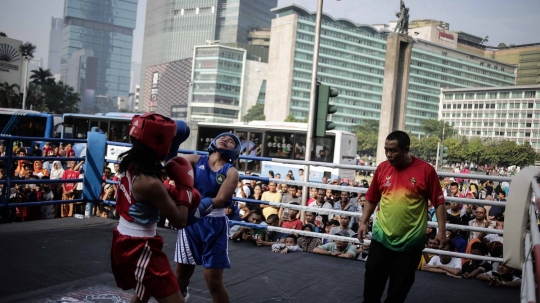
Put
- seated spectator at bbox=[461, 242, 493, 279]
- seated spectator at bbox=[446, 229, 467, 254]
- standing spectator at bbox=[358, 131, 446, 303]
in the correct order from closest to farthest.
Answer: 1. standing spectator at bbox=[358, 131, 446, 303]
2. seated spectator at bbox=[461, 242, 493, 279]
3. seated spectator at bbox=[446, 229, 467, 254]

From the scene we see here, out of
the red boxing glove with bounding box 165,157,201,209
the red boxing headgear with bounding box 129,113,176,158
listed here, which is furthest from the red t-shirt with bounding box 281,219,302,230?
the red boxing headgear with bounding box 129,113,176,158

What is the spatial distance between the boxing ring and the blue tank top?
1320 mm

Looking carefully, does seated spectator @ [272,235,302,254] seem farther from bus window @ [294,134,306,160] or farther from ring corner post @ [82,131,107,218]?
bus window @ [294,134,306,160]

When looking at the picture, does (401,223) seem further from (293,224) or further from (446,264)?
(293,224)

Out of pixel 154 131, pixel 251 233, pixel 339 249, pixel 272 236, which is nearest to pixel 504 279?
pixel 339 249

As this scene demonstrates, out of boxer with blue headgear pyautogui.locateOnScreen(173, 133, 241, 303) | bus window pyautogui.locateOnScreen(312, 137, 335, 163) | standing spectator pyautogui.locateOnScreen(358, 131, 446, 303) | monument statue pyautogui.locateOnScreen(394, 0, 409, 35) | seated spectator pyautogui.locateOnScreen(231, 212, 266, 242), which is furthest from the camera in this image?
monument statue pyautogui.locateOnScreen(394, 0, 409, 35)

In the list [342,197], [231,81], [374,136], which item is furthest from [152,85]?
[342,197]

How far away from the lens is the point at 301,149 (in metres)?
23.6

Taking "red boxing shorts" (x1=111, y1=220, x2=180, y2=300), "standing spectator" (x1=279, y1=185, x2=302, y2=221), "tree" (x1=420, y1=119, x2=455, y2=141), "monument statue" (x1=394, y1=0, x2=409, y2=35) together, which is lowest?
"standing spectator" (x1=279, y1=185, x2=302, y2=221)

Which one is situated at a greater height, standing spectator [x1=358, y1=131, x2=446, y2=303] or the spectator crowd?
standing spectator [x1=358, y1=131, x2=446, y2=303]

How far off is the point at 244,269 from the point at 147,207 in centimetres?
392

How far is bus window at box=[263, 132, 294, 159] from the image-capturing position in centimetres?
2369

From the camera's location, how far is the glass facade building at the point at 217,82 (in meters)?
127

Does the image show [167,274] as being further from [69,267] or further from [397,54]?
[397,54]
